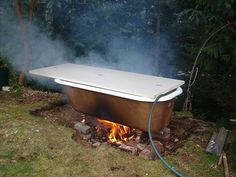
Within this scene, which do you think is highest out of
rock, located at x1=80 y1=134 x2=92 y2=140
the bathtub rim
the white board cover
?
the white board cover

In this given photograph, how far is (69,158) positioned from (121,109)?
2.57 feet

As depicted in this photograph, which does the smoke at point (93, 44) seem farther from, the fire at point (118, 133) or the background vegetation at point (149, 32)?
the fire at point (118, 133)

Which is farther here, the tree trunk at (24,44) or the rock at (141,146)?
the tree trunk at (24,44)

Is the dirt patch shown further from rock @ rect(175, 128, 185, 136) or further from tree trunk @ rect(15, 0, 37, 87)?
tree trunk @ rect(15, 0, 37, 87)

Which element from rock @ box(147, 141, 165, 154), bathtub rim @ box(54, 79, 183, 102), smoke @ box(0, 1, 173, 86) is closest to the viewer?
bathtub rim @ box(54, 79, 183, 102)

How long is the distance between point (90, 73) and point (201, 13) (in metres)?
1.70

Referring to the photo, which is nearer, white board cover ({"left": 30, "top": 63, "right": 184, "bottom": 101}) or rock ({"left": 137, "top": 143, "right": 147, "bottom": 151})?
white board cover ({"left": 30, "top": 63, "right": 184, "bottom": 101})

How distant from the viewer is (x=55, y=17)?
17.3 feet

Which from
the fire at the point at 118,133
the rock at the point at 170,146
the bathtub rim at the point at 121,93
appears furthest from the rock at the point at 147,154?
the bathtub rim at the point at 121,93

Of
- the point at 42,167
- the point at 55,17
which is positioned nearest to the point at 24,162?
the point at 42,167

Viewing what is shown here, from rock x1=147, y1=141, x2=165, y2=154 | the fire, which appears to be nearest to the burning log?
rock x1=147, y1=141, x2=165, y2=154

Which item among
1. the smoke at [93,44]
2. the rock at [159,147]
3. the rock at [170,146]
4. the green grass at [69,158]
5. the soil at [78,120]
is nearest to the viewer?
the green grass at [69,158]

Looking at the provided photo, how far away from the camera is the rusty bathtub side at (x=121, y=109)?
9.99 ft

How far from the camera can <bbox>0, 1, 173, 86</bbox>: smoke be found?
5.30 m
